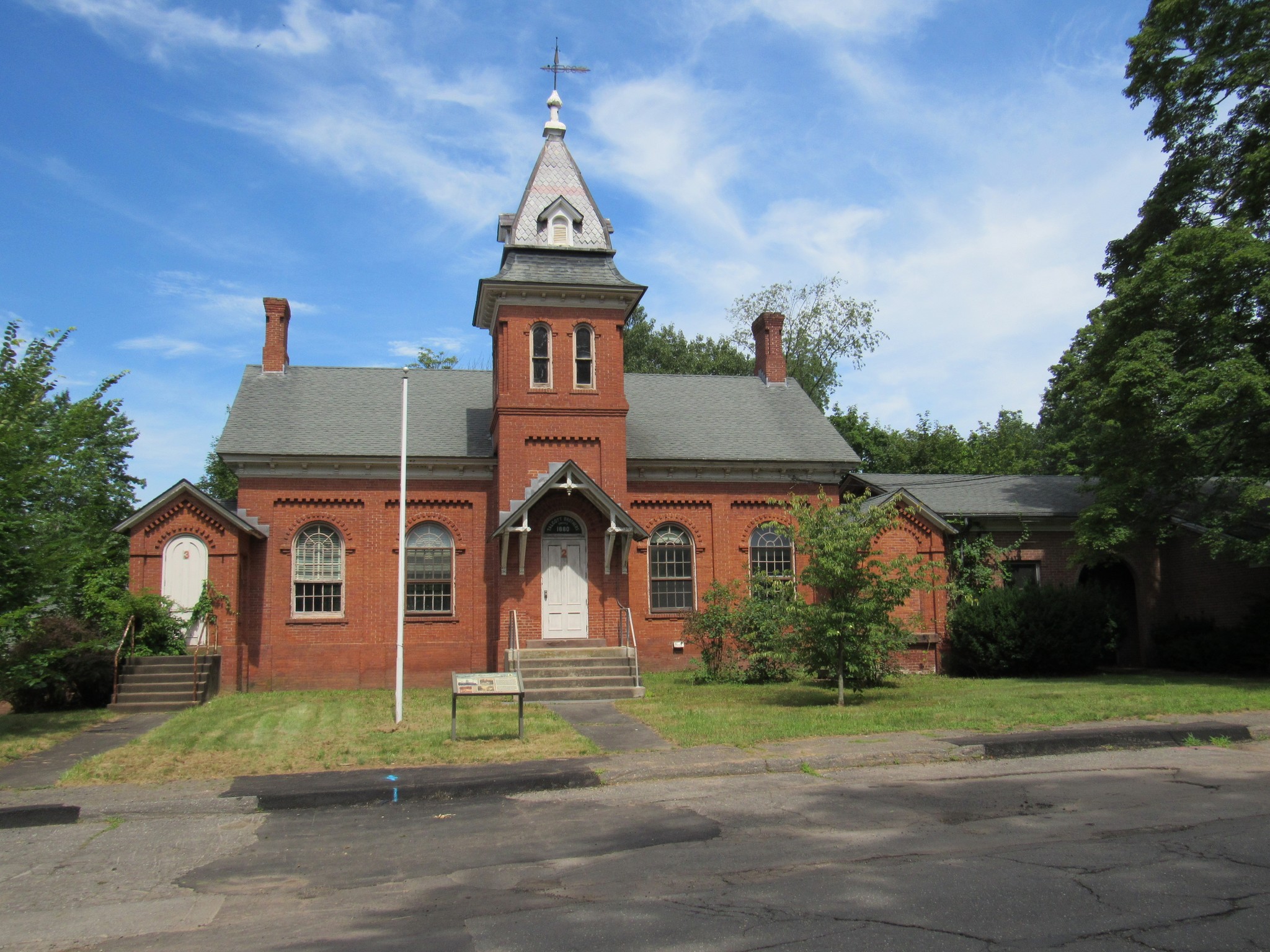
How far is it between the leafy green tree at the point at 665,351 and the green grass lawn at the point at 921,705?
28216mm

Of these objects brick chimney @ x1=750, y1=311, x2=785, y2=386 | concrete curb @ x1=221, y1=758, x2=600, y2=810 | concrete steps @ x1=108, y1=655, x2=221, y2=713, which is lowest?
concrete curb @ x1=221, y1=758, x2=600, y2=810

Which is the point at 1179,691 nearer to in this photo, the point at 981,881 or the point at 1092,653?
the point at 1092,653

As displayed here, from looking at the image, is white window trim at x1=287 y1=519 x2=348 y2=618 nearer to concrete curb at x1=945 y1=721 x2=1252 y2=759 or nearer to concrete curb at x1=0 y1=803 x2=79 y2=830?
concrete curb at x1=0 y1=803 x2=79 y2=830

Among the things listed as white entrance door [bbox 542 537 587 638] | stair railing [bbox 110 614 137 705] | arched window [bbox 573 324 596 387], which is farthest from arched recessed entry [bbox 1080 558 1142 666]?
stair railing [bbox 110 614 137 705]

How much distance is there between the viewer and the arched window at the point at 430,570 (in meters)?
23.2

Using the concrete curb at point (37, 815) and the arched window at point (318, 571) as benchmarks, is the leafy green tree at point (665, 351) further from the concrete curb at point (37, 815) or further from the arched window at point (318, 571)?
the concrete curb at point (37, 815)

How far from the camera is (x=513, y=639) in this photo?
2144cm

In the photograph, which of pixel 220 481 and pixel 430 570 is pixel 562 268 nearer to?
pixel 430 570

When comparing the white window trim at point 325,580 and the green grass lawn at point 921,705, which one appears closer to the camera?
the green grass lawn at point 921,705

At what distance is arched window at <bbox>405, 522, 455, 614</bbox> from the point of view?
23188 millimetres

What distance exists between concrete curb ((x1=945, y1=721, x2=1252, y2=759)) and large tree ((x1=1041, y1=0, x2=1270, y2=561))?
7.09 meters

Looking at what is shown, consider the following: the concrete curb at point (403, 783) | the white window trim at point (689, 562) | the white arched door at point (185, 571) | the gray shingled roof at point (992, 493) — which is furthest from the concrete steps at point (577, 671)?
the gray shingled roof at point (992, 493)

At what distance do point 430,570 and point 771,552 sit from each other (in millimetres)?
8286

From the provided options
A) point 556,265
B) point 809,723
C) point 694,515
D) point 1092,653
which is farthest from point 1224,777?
point 556,265
